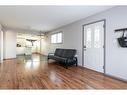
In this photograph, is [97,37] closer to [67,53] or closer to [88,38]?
[88,38]

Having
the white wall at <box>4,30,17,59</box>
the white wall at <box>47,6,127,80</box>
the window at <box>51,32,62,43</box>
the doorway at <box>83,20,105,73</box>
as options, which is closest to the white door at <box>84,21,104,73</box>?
the doorway at <box>83,20,105,73</box>

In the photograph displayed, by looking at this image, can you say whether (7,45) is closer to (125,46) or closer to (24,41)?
(24,41)

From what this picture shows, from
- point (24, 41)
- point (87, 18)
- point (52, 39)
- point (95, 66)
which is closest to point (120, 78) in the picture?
point (95, 66)

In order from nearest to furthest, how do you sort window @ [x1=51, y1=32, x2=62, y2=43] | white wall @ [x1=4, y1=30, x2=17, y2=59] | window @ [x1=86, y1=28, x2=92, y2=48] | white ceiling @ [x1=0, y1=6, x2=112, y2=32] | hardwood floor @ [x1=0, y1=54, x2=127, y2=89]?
1. hardwood floor @ [x1=0, y1=54, x2=127, y2=89]
2. white ceiling @ [x1=0, y1=6, x2=112, y2=32]
3. window @ [x1=86, y1=28, x2=92, y2=48]
4. window @ [x1=51, y1=32, x2=62, y2=43]
5. white wall @ [x1=4, y1=30, x2=17, y2=59]

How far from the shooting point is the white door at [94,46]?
4.75 m

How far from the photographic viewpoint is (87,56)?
5633mm

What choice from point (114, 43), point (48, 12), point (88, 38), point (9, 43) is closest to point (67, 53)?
point (88, 38)

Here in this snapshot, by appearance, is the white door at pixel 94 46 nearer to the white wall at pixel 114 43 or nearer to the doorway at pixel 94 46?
the doorway at pixel 94 46

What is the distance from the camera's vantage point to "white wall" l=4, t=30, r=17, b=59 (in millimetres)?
8812

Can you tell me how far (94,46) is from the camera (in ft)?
17.0

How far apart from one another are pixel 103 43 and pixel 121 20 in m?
1.07

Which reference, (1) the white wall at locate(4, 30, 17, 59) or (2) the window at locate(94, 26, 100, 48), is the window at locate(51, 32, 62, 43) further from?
(2) the window at locate(94, 26, 100, 48)

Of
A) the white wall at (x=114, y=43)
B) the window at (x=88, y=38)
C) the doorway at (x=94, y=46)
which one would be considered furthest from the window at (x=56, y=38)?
the white wall at (x=114, y=43)

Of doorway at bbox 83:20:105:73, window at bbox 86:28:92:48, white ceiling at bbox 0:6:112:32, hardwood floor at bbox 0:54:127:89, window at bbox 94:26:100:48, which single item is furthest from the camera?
window at bbox 86:28:92:48
